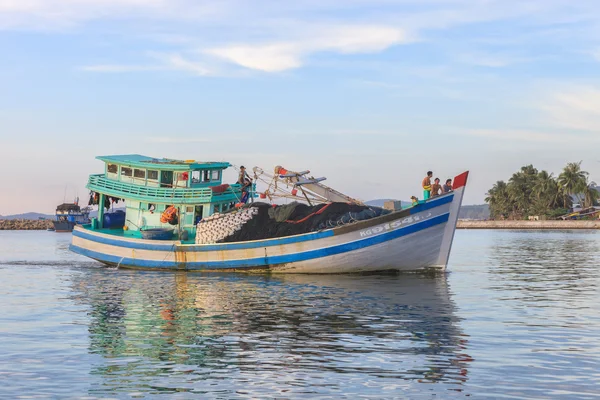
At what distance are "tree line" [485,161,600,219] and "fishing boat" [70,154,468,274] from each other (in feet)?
450

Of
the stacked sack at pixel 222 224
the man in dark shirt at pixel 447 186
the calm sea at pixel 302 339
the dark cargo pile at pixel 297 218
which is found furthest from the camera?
the stacked sack at pixel 222 224

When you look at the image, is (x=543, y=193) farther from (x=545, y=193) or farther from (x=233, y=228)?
(x=233, y=228)

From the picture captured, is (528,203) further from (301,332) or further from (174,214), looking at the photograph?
(301,332)

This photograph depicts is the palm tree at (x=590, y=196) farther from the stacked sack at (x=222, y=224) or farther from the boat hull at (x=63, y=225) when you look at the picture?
A: the stacked sack at (x=222, y=224)

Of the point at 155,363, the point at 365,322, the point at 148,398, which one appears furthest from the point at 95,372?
the point at 365,322

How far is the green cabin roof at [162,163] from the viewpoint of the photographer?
4034cm

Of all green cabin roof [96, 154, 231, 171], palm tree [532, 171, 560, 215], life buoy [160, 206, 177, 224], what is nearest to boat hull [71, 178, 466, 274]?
life buoy [160, 206, 177, 224]

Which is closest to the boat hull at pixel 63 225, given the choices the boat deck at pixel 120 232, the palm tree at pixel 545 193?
the palm tree at pixel 545 193

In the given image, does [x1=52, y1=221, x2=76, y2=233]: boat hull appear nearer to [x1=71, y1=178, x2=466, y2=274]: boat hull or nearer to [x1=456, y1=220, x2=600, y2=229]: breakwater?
[x1=456, y1=220, x2=600, y2=229]: breakwater

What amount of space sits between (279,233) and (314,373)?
70.1 feet

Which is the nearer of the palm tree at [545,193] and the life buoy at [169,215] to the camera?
the life buoy at [169,215]

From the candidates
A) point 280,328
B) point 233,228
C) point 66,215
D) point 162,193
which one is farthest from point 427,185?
point 66,215

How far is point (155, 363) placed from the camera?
1620cm

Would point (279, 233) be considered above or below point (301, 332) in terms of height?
above
